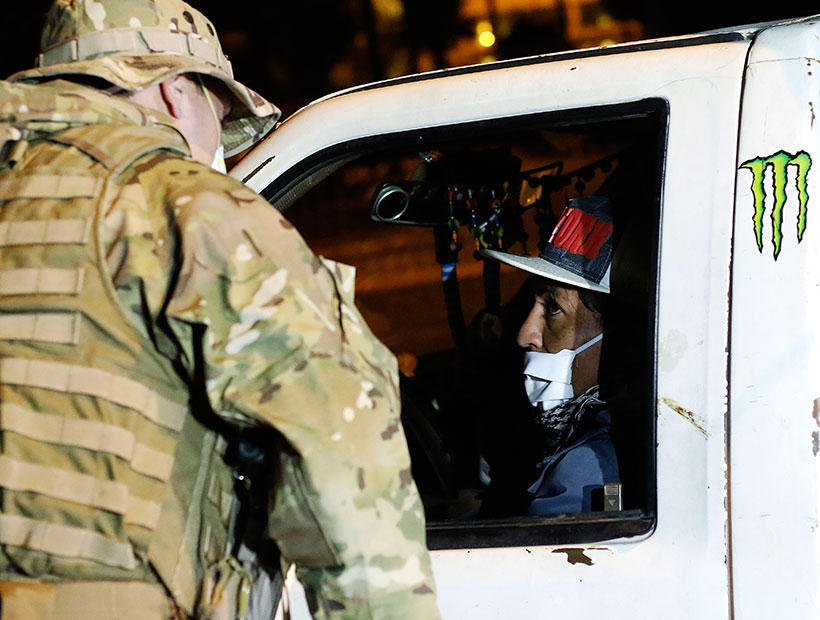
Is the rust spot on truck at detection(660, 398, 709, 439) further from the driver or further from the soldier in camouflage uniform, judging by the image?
the driver

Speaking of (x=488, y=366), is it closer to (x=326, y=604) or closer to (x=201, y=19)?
(x=201, y=19)

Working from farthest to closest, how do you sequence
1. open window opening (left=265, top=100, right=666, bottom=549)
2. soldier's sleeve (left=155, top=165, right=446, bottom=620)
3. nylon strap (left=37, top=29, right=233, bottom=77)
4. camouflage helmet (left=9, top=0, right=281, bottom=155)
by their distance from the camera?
open window opening (left=265, top=100, right=666, bottom=549), nylon strap (left=37, top=29, right=233, bottom=77), camouflage helmet (left=9, top=0, right=281, bottom=155), soldier's sleeve (left=155, top=165, right=446, bottom=620)

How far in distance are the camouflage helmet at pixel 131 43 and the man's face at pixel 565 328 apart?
3.33 ft

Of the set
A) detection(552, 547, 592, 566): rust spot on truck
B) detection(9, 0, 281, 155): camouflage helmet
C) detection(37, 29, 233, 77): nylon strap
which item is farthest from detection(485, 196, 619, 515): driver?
detection(37, 29, 233, 77): nylon strap

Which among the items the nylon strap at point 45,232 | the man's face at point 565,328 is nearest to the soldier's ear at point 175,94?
the nylon strap at point 45,232

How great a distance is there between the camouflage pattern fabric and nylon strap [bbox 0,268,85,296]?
5 cm

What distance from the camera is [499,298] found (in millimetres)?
3033

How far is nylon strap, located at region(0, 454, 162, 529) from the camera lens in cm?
126

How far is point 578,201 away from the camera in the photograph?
95.1 inches

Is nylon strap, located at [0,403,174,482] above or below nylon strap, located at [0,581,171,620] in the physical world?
above

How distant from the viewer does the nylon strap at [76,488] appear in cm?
126

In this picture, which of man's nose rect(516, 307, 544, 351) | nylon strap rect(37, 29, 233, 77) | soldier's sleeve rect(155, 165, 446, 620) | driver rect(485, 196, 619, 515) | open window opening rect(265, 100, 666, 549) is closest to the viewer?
soldier's sleeve rect(155, 165, 446, 620)

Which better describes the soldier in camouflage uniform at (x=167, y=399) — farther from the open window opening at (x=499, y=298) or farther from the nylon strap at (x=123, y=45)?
the open window opening at (x=499, y=298)

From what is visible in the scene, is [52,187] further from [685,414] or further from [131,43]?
[685,414]
